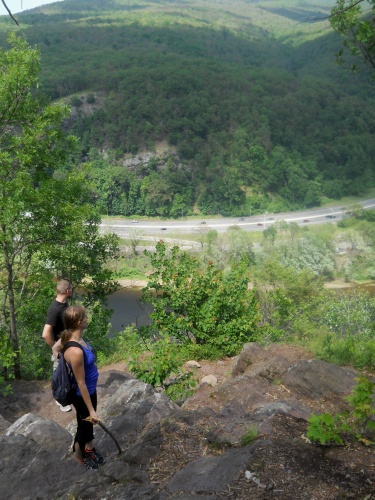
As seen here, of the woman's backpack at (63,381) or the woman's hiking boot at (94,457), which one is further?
the woman's hiking boot at (94,457)

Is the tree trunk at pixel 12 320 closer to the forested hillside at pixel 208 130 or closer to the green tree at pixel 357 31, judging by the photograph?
the green tree at pixel 357 31

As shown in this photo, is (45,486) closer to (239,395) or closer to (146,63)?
(239,395)

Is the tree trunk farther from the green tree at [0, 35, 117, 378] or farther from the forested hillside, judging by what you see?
the forested hillside

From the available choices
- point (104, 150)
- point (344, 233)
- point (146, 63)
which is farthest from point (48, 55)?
point (344, 233)

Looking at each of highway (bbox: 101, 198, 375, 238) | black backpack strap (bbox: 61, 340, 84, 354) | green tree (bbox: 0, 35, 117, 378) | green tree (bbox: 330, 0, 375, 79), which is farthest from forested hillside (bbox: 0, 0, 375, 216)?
black backpack strap (bbox: 61, 340, 84, 354)

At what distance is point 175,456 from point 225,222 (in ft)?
261

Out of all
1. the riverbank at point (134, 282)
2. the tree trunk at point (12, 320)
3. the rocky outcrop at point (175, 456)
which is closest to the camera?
the rocky outcrop at point (175, 456)

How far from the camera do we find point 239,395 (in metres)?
5.96

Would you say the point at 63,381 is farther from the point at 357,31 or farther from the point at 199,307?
the point at 357,31

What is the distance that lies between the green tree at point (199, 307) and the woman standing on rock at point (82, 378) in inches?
226

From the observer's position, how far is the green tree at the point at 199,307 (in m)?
10.0

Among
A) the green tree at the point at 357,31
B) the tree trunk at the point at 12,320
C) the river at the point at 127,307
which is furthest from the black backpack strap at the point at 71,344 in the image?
the river at the point at 127,307

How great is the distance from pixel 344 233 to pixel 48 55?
101m

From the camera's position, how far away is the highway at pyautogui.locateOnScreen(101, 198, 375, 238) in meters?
75.6
